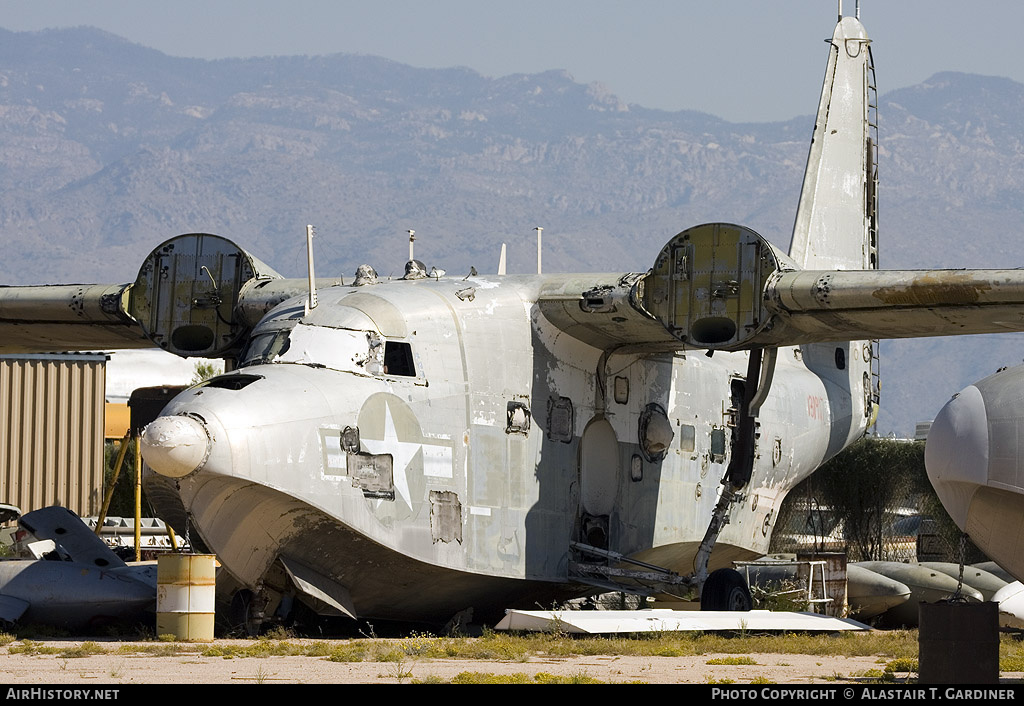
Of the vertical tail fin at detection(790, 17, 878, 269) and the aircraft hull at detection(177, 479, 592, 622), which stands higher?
the vertical tail fin at detection(790, 17, 878, 269)

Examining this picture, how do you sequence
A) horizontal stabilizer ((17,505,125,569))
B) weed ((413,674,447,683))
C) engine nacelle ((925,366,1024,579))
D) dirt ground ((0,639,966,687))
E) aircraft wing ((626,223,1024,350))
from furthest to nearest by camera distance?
horizontal stabilizer ((17,505,125,569)) < aircraft wing ((626,223,1024,350)) < engine nacelle ((925,366,1024,579)) < dirt ground ((0,639,966,687)) < weed ((413,674,447,683))

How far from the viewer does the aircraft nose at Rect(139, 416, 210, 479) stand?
571 inches

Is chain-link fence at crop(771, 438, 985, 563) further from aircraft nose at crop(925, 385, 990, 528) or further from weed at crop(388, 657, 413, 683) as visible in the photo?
weed at crop(388, 657, 413, 683)

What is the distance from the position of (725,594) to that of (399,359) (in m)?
5.01

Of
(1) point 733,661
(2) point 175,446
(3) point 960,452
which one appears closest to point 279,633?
(2) point 175,446

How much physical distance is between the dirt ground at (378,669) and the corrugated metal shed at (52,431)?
28.2 meters

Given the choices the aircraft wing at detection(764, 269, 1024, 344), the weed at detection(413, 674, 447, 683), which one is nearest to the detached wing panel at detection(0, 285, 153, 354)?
the aircraft wing at detection(764, 269, 1024, 344)

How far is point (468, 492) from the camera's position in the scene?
57.8 feet

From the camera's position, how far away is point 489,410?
18.0 metres

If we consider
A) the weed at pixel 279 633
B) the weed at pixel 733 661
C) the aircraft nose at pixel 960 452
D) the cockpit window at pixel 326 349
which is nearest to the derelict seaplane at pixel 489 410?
the cockpit window at pixel 326 349

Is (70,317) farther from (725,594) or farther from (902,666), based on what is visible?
(902,666)

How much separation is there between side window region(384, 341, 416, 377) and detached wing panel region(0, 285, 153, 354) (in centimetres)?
559

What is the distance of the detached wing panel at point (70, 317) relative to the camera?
21406mm
